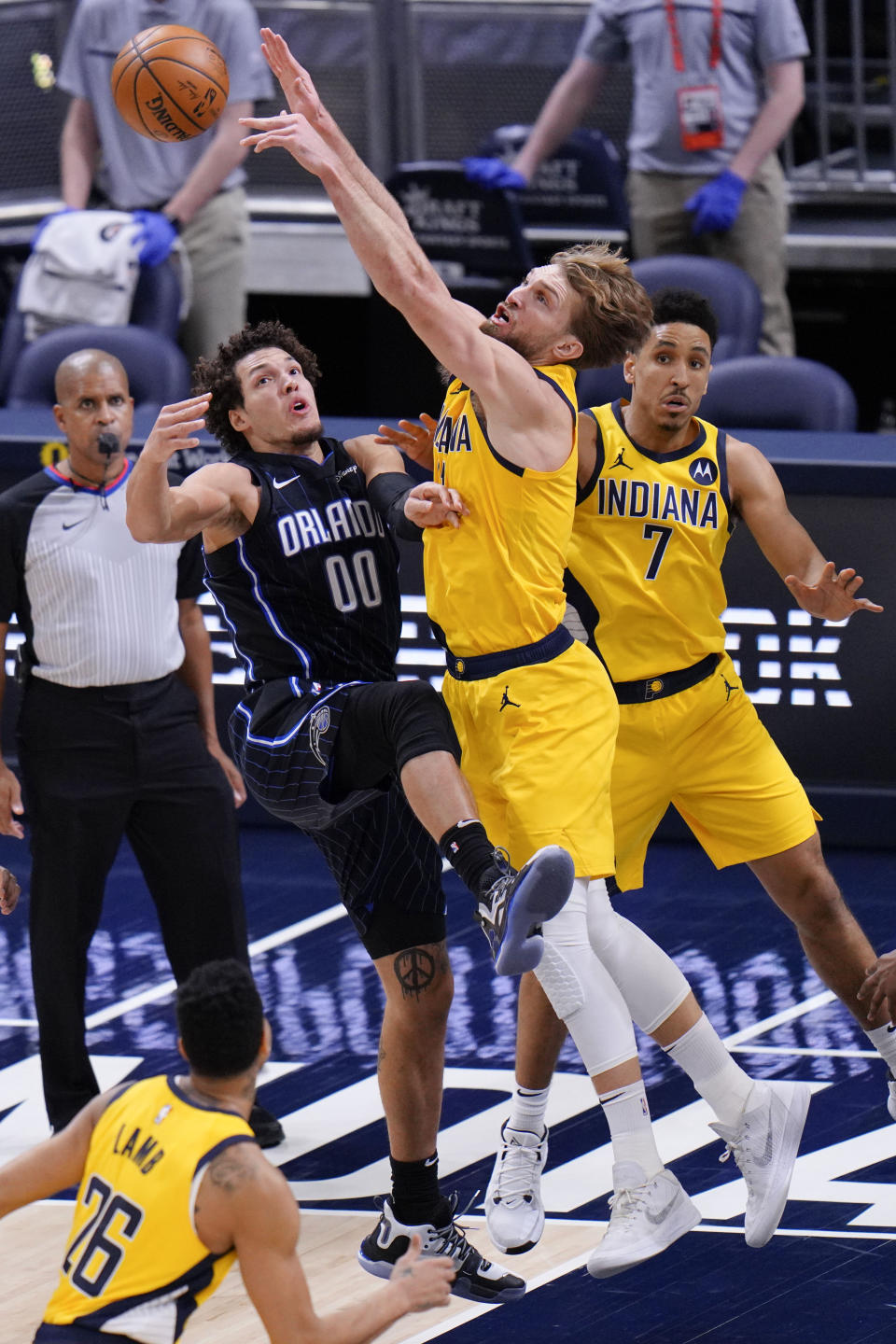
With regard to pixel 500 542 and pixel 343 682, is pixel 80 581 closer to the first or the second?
pixel 343 682

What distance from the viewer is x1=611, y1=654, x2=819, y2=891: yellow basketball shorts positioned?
17.3 feet

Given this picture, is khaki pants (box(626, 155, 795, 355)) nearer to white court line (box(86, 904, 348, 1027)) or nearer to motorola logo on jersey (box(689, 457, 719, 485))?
white court line (box(86, 904, 348, 1027))

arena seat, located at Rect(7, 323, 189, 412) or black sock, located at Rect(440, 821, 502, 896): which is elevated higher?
arena seat, located at Rect(7, 323, 189, 412)

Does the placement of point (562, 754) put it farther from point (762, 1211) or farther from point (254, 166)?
point (254, 166)

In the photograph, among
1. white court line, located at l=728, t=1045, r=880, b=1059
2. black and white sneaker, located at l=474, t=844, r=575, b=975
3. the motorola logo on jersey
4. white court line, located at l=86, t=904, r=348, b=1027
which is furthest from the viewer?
white court line, located at l=86, t=904, r=348, b=1027

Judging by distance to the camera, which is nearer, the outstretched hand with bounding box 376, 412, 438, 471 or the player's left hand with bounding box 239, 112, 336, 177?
the player's left hand with bounding box 239, 112, 336, 177

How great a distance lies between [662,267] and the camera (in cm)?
837

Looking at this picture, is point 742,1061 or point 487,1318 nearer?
point 487,1318

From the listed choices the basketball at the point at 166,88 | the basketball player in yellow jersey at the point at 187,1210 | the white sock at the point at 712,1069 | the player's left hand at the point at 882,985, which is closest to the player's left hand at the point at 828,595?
the player's left hand at the point at 882,985

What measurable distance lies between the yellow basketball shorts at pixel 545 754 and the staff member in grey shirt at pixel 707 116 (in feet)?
15.4

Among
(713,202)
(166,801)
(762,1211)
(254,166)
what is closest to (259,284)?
(254,166)

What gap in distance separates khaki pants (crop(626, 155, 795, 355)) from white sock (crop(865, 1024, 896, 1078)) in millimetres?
4319

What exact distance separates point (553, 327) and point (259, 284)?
732 centimetres

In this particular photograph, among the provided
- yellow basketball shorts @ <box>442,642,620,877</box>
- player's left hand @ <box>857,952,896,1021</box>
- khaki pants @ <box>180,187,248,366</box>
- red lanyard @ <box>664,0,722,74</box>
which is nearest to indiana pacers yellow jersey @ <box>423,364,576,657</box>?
yellow basketball shorts @ <box>442,642,620,877</box>
